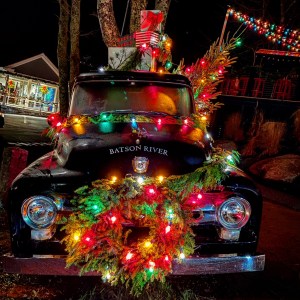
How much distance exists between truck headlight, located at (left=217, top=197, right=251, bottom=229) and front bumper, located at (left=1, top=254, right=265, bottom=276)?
27 centimetres

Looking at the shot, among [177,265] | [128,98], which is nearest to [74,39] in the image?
[128,98]

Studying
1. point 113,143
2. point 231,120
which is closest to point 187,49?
point 231,120

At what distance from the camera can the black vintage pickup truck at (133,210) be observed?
2.88 meters

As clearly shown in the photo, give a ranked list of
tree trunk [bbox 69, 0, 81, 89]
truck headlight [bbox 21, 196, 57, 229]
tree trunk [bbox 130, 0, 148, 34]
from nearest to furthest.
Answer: truck headlight [bbox 21, 196, 57, 229] < tree trunk [bbox 130, 0, 148, 34] < tree trunk [bbox 69, 0, 81, 89]

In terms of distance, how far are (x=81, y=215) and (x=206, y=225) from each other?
1.13 metres

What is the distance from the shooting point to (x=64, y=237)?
300 centimetres

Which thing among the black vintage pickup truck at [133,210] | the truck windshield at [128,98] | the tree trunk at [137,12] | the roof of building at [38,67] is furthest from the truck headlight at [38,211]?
the roof of building at [38,67]

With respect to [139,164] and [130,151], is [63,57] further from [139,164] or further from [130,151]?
[139,164]

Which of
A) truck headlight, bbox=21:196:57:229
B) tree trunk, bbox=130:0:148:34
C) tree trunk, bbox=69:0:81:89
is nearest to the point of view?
truck headlight, bbox=21:196:57:229

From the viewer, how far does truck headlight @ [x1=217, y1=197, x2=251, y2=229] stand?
3.15m

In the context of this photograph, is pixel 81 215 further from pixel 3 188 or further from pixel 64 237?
pixel 3 188

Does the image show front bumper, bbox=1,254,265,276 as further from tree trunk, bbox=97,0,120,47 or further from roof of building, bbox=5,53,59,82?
roof of building, bbox=5,53,59,82

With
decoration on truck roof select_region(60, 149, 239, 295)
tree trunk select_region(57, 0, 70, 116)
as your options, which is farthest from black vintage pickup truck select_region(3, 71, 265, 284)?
tree trunk select_region(57, 0, 70, 116)

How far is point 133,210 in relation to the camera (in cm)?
297
